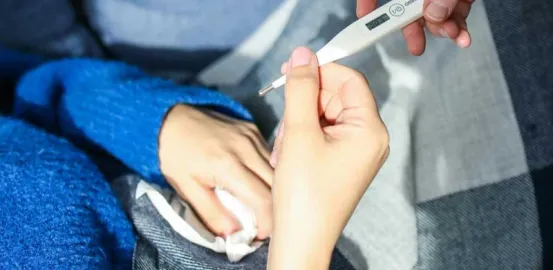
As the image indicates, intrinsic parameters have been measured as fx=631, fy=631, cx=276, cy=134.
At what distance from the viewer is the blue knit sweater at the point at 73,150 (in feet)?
1.94

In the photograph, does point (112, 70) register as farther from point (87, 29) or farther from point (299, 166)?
point (299, 166)

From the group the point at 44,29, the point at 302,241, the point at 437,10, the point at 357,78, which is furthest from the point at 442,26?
the point at 44,29

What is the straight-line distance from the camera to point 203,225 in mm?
670

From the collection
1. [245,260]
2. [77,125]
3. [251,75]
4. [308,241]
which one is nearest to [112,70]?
[77,125]

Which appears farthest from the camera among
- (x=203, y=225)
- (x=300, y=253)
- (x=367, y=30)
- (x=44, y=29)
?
(x=44, y=29)

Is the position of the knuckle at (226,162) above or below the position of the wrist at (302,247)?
below

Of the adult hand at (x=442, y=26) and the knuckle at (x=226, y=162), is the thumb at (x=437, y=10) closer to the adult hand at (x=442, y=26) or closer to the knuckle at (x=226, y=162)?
the adult hand at (x=442, y=26)

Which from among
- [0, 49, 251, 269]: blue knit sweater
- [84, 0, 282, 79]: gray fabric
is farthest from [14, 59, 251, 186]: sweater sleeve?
[84, 0, 282, 79]: gray fabric

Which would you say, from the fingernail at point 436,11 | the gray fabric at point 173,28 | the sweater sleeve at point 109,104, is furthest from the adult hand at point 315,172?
the gray fabric at point 173,28

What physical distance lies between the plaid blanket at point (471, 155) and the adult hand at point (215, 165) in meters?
0.11

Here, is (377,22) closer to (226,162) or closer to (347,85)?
(347,85)

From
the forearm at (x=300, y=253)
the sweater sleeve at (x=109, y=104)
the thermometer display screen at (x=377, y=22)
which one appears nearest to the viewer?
the forearm at (x=300, y=253)

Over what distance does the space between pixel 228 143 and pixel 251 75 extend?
0.18 meters

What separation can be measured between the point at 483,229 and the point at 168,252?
0.33m
